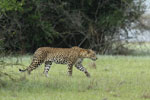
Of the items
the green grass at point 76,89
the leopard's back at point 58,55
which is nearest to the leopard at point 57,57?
the leopard's back at point 58,55

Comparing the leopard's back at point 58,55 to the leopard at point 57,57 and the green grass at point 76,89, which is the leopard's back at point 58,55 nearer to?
the leopard at point 57,57

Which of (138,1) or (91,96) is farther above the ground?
(138,1)

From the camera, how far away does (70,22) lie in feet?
86.8

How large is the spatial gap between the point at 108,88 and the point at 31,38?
614 inches

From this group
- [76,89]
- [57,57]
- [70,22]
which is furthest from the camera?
[70,22]

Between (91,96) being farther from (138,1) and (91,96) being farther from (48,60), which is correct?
(138,1)

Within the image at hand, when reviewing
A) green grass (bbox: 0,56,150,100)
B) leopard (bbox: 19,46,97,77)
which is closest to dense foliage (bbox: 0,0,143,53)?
leopard (bbox: 19,46,97,77)

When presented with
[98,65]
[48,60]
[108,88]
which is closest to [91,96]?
[108,88]

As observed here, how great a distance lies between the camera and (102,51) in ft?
88.2

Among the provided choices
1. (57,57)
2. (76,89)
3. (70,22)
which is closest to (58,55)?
(57,57)

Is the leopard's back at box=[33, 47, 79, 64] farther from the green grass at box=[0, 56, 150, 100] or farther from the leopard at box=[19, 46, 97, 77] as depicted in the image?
the green grass at box=[0, 56, 150, 100]

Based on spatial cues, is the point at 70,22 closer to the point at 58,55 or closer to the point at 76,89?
the point at 58,55

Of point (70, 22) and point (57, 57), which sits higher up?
point (70, 22)

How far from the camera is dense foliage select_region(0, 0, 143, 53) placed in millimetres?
25031
